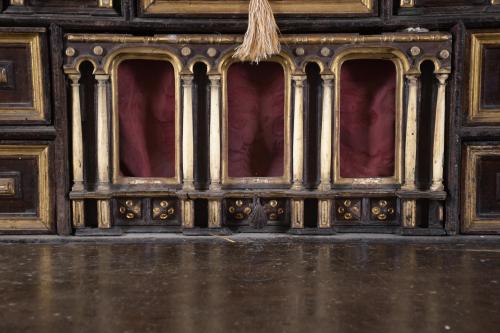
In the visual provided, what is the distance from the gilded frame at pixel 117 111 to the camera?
228 centimetres

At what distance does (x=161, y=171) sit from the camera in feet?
7.83

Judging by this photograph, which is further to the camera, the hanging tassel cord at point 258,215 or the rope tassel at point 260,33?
the hanging tassel cord at point 258,215

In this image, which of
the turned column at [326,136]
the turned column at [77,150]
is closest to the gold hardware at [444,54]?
the turned column at [326,136]

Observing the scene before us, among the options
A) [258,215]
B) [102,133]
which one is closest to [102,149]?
[102,133]

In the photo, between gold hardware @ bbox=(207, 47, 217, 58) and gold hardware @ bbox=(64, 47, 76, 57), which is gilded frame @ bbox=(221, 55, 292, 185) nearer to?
gold hardware @ bbox=(207, 47, 217, 58)

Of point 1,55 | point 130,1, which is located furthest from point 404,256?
point 1,55

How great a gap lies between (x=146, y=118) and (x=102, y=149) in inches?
9.2

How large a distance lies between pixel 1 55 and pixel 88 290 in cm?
115

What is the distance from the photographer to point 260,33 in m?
2.16

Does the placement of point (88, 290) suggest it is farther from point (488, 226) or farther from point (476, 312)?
point (488, 226)

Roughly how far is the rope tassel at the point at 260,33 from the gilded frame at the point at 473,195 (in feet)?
3.06

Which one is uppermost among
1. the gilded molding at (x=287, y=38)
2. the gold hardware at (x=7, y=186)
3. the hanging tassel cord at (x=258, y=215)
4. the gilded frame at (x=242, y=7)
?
the gilded frame at (x=242, y=7)

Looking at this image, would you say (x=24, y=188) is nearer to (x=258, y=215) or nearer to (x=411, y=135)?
(x=258, y=215)

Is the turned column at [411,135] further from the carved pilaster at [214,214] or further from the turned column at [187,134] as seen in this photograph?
the turned column at [187,134]
